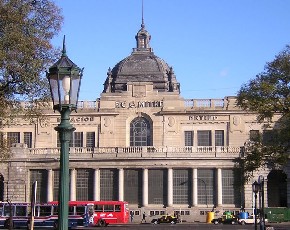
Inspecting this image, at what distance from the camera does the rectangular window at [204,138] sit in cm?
8031

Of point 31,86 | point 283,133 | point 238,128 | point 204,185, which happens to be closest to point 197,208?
point 204,185

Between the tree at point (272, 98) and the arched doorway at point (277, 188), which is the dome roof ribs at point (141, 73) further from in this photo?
the tree at point (272, 98)

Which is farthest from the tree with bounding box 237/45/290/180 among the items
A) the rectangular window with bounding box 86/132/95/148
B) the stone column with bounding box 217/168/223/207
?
the rectangular window with bounding box 86/132/95/148

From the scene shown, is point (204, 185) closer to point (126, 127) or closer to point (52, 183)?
point (126, 127)

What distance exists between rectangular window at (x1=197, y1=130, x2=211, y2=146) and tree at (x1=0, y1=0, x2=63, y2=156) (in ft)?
171

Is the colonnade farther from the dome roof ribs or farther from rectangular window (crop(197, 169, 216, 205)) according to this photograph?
the dome roof ribs

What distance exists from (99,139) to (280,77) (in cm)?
4320

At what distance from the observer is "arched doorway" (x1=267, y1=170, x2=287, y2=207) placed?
78.1 metres

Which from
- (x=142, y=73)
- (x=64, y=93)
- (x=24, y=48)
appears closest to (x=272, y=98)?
(x=24, y=48)

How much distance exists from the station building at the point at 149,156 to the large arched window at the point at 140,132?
13 centimetres

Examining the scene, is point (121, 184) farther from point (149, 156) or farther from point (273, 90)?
point (273, 90)

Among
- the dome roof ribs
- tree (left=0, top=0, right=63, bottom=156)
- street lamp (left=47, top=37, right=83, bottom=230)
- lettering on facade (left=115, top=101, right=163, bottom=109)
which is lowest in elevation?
street lamp (left=47, top=37, right=83, bottom=230)

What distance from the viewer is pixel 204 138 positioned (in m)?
80.4

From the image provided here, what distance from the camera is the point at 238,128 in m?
80.2
